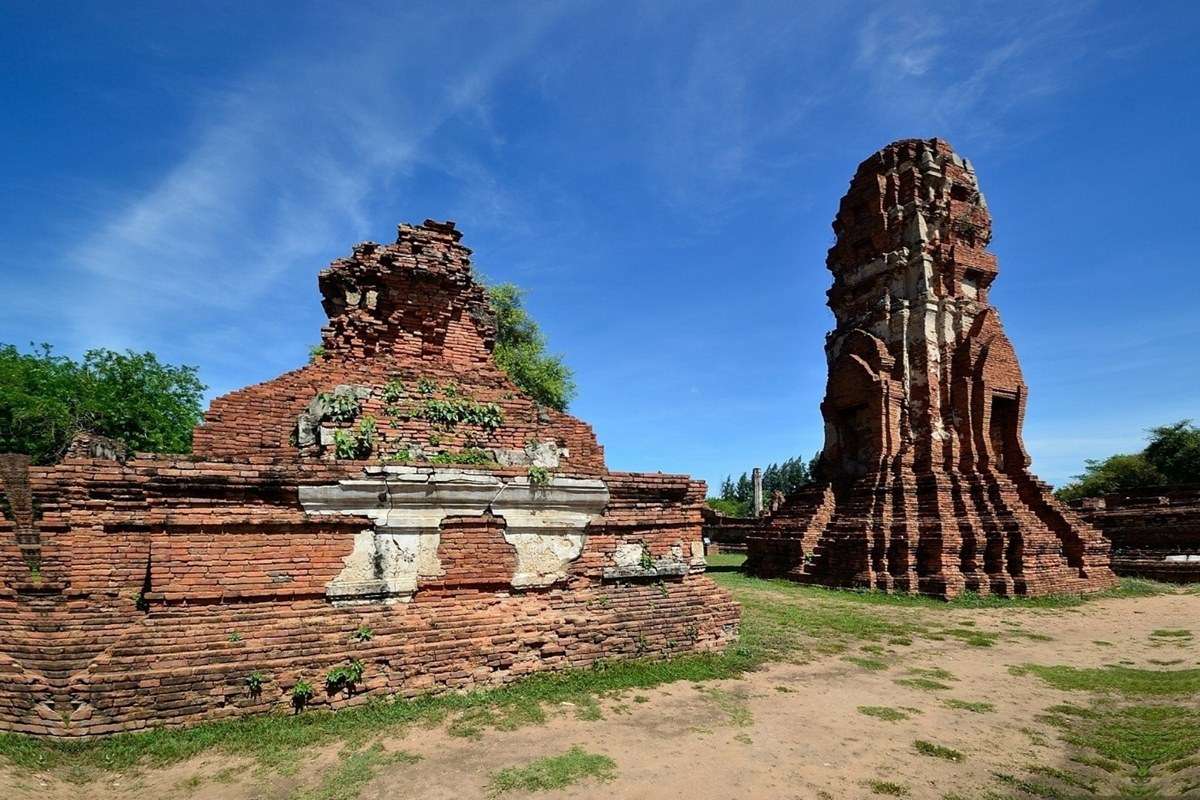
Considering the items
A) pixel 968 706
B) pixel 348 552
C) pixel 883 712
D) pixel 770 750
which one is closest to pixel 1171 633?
pixel 968 706

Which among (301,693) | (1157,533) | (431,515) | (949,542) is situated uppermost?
(431,515)

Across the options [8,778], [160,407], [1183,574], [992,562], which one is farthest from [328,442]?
[160,407]

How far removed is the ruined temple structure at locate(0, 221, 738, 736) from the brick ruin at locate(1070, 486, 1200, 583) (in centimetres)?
1483

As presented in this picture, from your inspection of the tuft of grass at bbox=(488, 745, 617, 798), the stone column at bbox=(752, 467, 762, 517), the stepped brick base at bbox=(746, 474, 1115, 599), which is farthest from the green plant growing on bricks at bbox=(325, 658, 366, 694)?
the stone column at bbox=(752, 467, 762, 517)

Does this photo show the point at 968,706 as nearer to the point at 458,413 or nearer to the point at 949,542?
the point at 458,413

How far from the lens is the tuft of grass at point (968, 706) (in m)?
5.82

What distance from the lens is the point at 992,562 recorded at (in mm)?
12727

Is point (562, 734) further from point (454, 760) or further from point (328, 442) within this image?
point (328, 442)

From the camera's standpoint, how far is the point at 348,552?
565cm

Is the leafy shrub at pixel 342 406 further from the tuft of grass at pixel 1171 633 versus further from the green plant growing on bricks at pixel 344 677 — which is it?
the tuft of grass at pixel 1171 633

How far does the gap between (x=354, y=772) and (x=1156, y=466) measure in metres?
47.8

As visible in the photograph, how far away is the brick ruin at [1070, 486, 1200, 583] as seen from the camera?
15359 millimetres

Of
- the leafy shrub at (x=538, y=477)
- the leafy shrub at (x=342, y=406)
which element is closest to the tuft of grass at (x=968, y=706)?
the leafy shrub at (x=538, y=477)

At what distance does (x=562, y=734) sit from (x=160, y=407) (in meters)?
26.1
